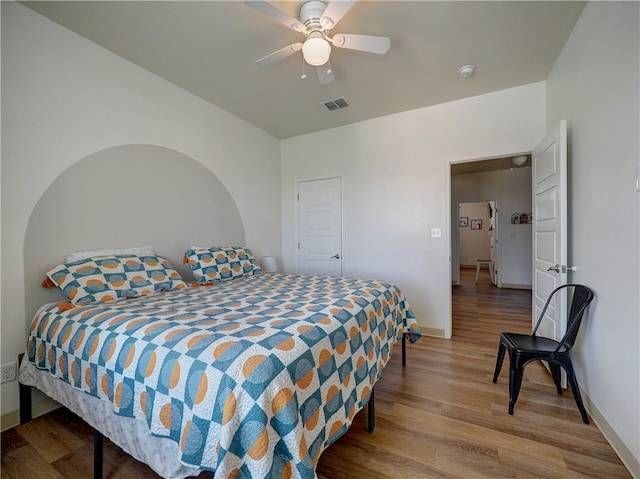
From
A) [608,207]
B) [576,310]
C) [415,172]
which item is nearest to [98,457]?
[576,310]

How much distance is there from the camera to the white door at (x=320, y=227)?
392 cm

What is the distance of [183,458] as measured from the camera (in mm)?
951

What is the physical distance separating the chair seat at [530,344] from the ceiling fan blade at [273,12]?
2.55 m

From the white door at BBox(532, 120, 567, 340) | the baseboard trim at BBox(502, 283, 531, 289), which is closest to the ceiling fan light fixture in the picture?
the white door at BBox(532, 120, 567, 340)

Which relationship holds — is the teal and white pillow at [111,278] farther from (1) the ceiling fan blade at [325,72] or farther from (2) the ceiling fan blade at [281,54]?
(1) the ceiling fan blade at [325,72]

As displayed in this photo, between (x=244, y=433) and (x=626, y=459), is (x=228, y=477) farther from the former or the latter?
(x=626, y=459)

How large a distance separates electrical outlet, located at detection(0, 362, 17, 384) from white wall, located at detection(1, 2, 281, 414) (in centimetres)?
3

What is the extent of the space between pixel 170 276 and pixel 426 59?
282 cm

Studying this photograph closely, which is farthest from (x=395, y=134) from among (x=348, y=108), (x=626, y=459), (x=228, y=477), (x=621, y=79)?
(x=228, y=477)

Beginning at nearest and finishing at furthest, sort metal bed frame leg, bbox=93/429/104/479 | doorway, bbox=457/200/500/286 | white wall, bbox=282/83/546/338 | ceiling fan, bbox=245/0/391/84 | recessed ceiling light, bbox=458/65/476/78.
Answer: metal bed frame leg, bbox=93/429/104/479 < ceiling fan, bbox=245/0/391/84 < recessed ceiling light, bbox=458/65/476/78 < white wall, bbox=282/83/546/338 < doorway, bbox=457/200/500/286

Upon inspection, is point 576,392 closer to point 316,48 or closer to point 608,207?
point 608,207

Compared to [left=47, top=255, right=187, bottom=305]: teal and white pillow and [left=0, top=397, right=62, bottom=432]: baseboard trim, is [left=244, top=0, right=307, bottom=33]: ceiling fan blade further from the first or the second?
[left=0, top=397, right=62, bottom=432]: baseboard trim

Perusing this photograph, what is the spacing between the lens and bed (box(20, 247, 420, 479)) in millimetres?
912

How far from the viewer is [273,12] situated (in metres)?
1.59
